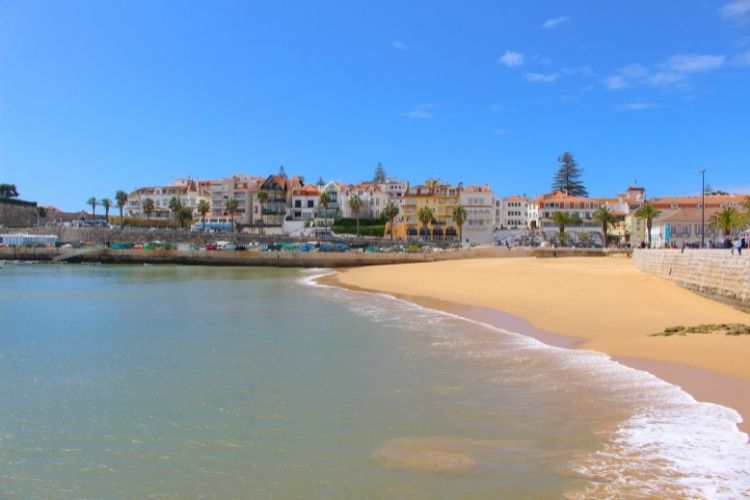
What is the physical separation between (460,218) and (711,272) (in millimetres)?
66805

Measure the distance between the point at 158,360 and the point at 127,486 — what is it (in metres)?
7.61

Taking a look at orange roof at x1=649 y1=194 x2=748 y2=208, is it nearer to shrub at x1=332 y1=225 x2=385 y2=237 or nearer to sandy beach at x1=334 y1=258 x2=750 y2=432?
shrub at x1=332 y1=225 x2=385 y2=237

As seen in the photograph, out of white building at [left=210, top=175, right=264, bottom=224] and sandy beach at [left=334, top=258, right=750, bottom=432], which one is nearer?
sandy beach at [left=334, top=258, right=750, bottom=432]

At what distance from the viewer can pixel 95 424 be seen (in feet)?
31.5

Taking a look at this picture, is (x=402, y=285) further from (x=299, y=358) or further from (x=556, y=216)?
(x=556, y=216)

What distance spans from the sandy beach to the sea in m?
0.84

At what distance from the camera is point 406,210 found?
327 ft

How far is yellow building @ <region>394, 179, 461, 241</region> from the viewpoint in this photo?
98.0 metres

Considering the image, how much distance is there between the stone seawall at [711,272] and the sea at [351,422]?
8555 millimetres

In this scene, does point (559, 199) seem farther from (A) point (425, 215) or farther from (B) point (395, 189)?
(B) point (395, 189)

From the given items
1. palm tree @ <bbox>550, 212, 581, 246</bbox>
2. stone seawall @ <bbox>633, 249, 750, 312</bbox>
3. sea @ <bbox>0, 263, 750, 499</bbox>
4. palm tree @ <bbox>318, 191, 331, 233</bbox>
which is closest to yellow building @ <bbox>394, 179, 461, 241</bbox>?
palm tree @ <bbox>318, 191, 331, 233</bbox>

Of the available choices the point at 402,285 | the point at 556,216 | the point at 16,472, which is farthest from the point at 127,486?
the point at 556,216

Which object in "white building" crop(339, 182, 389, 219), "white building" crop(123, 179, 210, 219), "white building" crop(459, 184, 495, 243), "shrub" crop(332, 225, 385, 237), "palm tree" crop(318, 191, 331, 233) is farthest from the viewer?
"white building" crop(123, 179, 210, 219)

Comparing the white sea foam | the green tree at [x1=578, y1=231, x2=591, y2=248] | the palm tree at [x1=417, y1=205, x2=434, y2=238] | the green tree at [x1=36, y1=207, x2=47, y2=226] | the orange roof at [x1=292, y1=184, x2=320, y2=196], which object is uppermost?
the orange roof at [x1=292, y1=184, x2=320, y2=196]
